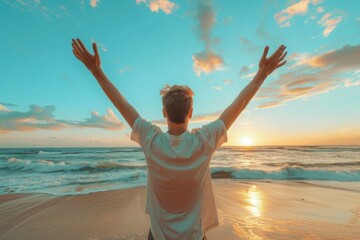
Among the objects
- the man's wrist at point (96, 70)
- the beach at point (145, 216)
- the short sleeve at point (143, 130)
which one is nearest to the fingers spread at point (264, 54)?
the short sleeve at point (143, 130)

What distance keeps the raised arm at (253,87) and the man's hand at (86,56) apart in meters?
0.94

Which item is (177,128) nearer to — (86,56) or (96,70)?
(96,70)

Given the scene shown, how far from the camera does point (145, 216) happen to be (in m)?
5.34

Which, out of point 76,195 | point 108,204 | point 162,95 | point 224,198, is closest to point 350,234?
point 224,198

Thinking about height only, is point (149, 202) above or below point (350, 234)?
above

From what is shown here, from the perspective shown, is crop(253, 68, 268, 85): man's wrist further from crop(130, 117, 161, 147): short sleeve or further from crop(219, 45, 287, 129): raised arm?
crop(130, 117, 161, 147): short sleeve

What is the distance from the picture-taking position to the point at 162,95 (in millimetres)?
1543

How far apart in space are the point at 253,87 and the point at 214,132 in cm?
45

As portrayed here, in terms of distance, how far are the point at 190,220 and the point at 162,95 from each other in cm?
80

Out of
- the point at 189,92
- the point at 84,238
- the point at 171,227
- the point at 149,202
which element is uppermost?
the point at 189,92

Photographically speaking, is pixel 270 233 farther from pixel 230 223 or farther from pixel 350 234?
pixel 350 234

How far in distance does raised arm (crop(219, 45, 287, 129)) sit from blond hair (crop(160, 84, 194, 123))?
0.76ft

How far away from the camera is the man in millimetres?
1263

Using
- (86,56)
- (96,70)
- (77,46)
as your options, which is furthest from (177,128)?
(77,46)
